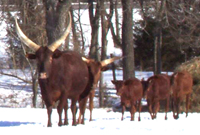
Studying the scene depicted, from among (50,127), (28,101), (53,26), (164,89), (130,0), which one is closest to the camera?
(50,127)

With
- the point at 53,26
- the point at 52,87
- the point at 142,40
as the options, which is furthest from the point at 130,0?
the point at 52,87

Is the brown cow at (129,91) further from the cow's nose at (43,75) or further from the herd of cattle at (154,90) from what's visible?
the cow's nose at (43,75)

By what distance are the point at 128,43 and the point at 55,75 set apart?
1314 cm

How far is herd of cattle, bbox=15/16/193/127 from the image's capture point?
1156 centimetres

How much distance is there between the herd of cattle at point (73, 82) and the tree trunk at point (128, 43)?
28.8 ft

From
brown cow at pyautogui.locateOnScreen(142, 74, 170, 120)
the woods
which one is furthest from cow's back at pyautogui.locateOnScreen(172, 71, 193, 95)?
the woods

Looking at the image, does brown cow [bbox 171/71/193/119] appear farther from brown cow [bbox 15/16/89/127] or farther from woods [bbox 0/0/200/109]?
woods [bbox 0/0/200/109]

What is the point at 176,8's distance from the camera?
3162cm

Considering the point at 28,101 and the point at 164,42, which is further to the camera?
the point at 164,42

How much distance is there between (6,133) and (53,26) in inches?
324

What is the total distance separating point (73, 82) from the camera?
12.1 metres

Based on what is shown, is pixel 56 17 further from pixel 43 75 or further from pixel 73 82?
pixel 43 75

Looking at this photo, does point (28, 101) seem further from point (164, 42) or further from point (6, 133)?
point (6, 133)

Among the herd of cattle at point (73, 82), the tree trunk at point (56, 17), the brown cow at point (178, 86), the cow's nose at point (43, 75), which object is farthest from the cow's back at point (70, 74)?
the tree trunk at point (56, 17)
